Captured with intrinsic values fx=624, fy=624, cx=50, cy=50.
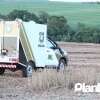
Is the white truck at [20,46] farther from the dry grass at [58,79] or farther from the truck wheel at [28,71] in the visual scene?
the dry grass at [58,79]

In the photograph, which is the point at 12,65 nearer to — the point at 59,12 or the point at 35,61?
the point at 35,61

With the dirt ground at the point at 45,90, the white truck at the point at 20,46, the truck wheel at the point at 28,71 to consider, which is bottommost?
the truck wheel at the point at 28,71

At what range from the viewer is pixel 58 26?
44844 millimetres

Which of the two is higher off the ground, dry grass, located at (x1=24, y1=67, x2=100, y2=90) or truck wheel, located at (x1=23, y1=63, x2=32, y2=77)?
dry grass, located at (x1=24, y1=67, x2=100, y2=90)

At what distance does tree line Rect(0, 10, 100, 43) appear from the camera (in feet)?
133

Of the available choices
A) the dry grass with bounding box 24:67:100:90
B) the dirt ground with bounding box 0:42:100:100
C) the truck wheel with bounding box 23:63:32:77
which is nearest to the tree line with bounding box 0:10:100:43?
the truck wheel with bounding box 23:63:32:77

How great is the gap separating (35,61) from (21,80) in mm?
2801

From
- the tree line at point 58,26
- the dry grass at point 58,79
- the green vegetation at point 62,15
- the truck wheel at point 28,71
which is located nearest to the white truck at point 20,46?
the truck wheel at point 28,71

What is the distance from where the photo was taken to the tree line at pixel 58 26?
40650 millimetres

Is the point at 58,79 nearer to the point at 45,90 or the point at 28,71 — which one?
the point at 45,90

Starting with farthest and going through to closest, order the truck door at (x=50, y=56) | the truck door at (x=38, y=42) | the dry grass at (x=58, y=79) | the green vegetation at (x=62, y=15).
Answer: the green vegetation at (x=62, y=15), the truck door at (x=50, y=56), the truck door at (x=38, y=42), the dry grass at (x=58, y=79)

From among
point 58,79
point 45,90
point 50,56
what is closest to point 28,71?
point 50,56

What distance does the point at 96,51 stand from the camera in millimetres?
46250

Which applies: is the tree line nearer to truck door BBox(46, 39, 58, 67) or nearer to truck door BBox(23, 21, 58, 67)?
truck door BBox(46, 39, 58, 67)
